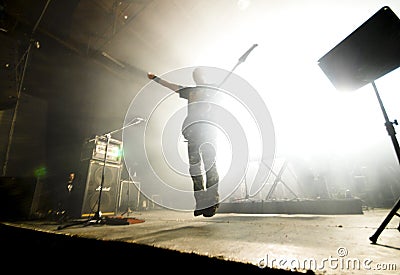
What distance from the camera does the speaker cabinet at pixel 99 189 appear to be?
410cm

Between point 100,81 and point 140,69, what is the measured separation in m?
1.59

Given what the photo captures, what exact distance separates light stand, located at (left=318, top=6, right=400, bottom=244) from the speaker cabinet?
430cm

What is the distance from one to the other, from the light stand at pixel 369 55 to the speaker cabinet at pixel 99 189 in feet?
14.1

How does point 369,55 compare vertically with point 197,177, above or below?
above

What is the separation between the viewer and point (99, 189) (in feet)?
14.3

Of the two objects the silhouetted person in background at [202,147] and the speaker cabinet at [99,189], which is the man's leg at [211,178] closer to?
the silhouetted person in background at [202,147]

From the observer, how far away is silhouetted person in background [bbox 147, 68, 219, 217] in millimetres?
2158

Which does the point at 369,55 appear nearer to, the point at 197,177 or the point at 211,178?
the point at 211,178

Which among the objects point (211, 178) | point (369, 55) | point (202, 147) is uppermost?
point (369, 55)

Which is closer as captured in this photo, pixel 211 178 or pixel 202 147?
pixel 211 178

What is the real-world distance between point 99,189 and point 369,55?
5.33m

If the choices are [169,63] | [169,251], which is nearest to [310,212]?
[169,251]

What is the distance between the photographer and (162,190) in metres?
8.90

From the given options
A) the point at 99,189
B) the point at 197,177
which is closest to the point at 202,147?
the point at 197,177
